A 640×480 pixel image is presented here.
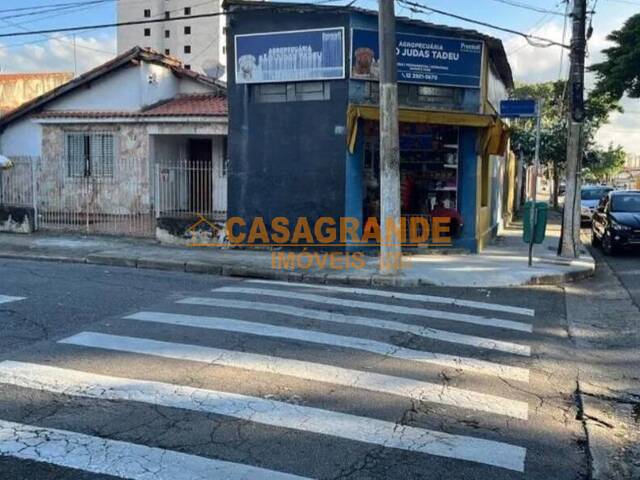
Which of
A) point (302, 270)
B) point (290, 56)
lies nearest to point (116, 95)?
point (290, 56)

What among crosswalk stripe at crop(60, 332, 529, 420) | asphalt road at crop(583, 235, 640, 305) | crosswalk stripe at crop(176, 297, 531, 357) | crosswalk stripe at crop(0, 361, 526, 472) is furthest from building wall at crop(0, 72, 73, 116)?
crosswalk stripe at crop(0, 361, 526, 472)

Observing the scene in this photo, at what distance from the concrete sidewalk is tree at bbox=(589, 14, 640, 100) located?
332 inches

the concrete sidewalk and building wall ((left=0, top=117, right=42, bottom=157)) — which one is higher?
building wall ((left=0, top=117, right=42, bottom=157))

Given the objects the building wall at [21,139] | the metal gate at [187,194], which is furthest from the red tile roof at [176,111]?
the metal gate at [187,194]

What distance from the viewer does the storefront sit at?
13.3m

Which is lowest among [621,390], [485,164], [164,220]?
[621,390]

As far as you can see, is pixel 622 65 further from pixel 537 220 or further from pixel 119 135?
pixel 119 135

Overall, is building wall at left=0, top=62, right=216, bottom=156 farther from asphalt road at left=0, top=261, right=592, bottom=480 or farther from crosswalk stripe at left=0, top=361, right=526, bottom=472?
crosswalk stripe at left=0, top=361, right=526, bottom=472

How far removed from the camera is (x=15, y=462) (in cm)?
390

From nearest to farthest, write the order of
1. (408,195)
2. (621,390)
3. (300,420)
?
1. (300,420)
2. (621,390)
3. (408,195)

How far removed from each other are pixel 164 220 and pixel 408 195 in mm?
5760

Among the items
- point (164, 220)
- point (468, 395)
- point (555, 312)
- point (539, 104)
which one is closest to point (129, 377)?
point (468, 395)

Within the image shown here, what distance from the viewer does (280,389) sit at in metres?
5.36

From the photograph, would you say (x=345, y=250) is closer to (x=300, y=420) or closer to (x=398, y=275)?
(x=398, y=275)
